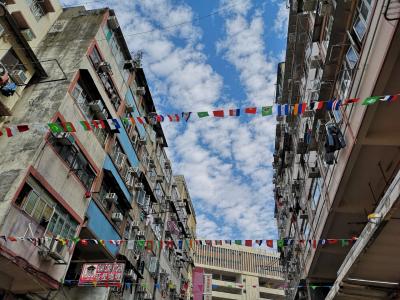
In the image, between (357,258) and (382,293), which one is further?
(382,293)

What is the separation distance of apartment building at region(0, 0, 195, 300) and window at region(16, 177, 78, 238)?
35 mm

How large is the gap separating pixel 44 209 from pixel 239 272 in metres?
54.1

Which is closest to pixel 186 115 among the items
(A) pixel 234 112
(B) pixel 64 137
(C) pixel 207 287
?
(A) pixel 234 112

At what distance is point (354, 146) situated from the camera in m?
10.2

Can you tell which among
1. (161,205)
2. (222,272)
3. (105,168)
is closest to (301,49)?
(105,168)

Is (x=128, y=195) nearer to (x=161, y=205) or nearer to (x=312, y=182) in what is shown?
(x=161, y=205)

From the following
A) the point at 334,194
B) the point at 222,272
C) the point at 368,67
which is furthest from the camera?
the point at 222,272

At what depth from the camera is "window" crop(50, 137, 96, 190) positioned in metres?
13.2

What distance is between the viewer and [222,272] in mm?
60375

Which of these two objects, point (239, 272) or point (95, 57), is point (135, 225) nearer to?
point (95, 57)

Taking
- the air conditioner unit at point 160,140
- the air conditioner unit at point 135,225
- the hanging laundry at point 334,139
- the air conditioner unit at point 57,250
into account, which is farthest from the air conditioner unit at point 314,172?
the air conditioner unit at point 160,140

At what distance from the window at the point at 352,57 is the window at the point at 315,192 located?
18.6 ft

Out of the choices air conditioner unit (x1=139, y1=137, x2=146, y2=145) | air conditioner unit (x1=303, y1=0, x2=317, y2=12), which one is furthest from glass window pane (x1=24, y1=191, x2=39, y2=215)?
air conditioner unit (x1=303, y1=0, x2=317, y2=12)

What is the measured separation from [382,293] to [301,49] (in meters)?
12.5
